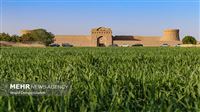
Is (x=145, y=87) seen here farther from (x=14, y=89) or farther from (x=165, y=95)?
(x=14, y=89)

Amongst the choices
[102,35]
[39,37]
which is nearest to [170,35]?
[102,35]

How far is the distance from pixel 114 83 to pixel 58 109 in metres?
1.38

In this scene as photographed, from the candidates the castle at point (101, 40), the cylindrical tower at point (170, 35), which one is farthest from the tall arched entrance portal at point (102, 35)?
the cylindrical tower at point (170, 35)

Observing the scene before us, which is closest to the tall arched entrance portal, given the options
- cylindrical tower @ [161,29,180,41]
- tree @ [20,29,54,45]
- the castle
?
the castle

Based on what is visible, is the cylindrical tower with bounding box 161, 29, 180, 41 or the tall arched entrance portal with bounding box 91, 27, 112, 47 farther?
the cylindrical tower with bounding box 161, 29, 180, 41

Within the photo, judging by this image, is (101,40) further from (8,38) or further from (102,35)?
(8,38)

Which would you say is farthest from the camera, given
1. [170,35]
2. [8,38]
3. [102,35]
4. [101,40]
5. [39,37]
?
[170,35]

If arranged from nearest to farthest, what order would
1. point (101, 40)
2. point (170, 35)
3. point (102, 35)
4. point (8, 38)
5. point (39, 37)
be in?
point (8, 38)
point (39, 37)
point (102, 35)
point (101, 40)
point (170, 35)

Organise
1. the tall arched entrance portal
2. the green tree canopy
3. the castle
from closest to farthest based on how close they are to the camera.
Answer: the green tree canopy, the castle, the tall arched entrance portal

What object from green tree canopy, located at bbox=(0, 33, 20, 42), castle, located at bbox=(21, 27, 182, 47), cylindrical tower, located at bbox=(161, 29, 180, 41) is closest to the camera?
green tree canopy, located at bbox=(0, 33, 20, 42)

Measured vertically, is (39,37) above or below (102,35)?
below

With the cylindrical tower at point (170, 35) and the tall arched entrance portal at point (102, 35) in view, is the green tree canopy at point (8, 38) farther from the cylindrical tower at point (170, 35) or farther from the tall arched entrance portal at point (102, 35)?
the cylindrical tower at point (170, 35)

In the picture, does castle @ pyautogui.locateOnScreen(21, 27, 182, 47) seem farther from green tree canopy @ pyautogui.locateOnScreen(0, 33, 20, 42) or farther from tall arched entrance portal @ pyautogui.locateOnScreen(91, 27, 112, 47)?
green tree canopy @ pyautogui.locateOnScreen(0, 33, 20, 42)

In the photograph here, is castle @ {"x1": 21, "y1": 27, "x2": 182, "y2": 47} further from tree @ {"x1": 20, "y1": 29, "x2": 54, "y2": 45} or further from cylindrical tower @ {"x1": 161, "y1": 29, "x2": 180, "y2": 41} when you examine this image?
tree @ {"x1": 20, "y1": 29, "x2": 54, "y2": 45}
